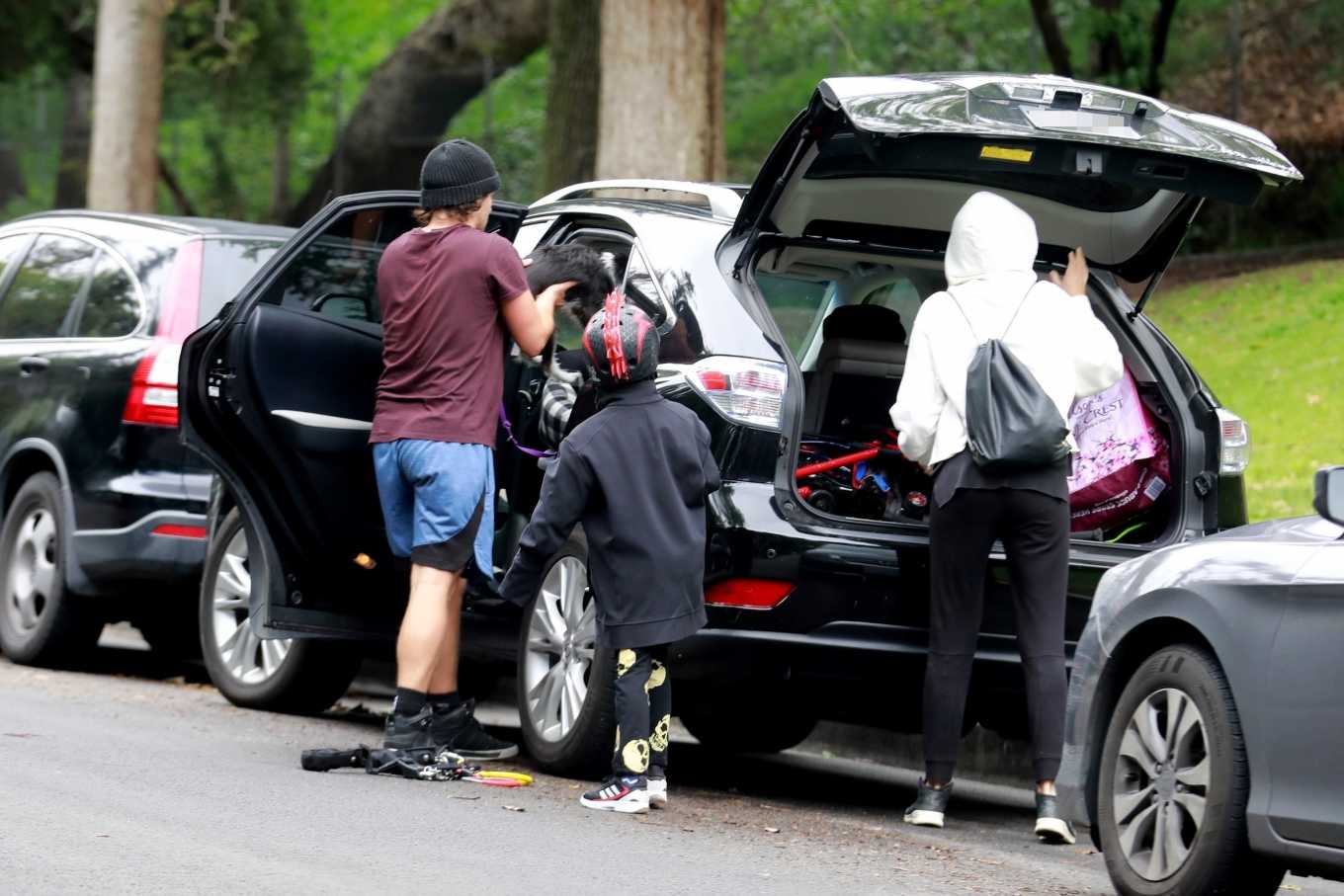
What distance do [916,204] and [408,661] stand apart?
87.0 inches

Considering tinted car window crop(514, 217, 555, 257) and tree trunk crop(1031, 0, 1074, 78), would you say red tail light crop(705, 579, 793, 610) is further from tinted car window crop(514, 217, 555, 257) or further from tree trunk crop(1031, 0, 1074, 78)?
tree trunk crop(1031, 0, 1074, 78)

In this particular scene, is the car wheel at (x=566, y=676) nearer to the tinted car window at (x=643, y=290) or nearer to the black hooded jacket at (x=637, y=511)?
the black hooded jacket at (x=637, y=511)

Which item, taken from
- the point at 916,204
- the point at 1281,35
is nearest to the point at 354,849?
the point at 916,204

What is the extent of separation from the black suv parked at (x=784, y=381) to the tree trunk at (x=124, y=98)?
31.6 ft

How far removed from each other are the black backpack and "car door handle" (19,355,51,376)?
190 inches

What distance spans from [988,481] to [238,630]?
11.8 ft

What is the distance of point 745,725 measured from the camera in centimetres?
863

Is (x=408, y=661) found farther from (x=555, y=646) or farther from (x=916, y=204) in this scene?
(x=916, y=204)

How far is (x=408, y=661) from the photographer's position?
23.5ft

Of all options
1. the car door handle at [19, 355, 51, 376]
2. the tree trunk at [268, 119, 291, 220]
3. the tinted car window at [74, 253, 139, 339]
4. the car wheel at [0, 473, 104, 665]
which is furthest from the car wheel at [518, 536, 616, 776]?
the tree trunk at [268, 119, 291, 220]

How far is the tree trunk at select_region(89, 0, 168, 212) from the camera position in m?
17.4

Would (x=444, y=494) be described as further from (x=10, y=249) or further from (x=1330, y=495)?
(x=10, y=249)

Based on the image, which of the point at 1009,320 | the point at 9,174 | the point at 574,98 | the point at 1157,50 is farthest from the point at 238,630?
the point at 9,174

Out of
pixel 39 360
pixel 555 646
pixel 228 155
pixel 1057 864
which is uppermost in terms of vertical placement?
pixel 228 155
